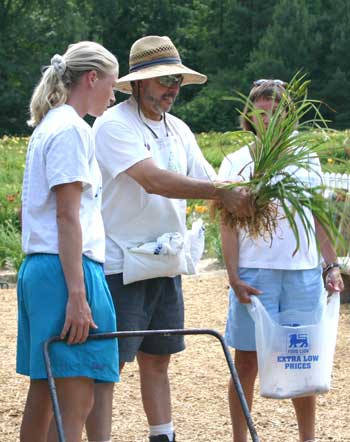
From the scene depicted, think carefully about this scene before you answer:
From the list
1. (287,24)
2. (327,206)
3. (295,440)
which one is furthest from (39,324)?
(287,24)

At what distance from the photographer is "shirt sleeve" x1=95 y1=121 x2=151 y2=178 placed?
13.3 ft

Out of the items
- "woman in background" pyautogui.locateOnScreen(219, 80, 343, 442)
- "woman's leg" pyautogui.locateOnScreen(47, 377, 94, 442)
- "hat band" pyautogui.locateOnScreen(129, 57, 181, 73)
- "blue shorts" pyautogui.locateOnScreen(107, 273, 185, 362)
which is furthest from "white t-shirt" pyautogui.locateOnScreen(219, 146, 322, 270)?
"woman's leg" pyautogui.locateOnScreen(47, 377, 94, 442)

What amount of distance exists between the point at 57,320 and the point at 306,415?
1.53 m

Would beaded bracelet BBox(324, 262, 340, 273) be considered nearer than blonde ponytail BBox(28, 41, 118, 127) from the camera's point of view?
No

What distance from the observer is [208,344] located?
705 cm

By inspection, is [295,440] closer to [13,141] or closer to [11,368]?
[11,368]

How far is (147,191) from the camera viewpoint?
13.1 feet

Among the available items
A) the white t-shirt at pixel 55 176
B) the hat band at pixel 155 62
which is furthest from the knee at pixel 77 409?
the hat band at pixel 155 62

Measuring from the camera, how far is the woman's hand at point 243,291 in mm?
4312

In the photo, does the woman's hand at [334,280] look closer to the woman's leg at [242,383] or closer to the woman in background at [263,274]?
the woman in background at [263,274]

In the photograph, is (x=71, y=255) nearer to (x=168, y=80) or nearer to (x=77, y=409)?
(x=77, y=409)

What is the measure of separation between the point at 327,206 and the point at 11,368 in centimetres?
317

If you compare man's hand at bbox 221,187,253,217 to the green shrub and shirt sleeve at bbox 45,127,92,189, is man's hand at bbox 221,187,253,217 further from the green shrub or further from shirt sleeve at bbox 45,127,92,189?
the green shrub

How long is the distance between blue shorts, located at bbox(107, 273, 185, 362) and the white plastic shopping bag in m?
0.34
